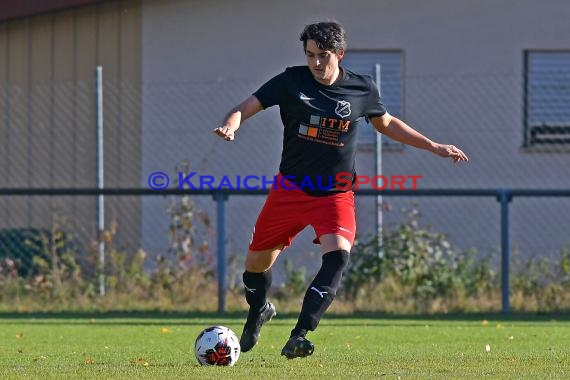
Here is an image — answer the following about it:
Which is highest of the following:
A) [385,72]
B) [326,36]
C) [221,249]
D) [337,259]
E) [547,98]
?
[385,72]

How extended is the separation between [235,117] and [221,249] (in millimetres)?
5529

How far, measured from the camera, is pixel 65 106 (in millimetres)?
15422

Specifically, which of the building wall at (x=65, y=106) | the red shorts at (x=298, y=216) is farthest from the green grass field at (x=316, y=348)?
the building wall at (x=65, y=106)

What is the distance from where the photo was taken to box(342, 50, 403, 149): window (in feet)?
50.4

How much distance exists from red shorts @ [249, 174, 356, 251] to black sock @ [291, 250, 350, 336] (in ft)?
0.60

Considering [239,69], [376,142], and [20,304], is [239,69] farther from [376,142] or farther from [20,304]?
[20,304]

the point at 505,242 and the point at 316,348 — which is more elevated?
the point at 505,242

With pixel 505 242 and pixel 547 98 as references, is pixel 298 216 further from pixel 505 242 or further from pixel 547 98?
pixel 547 98

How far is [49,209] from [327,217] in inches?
329

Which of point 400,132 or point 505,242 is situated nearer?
point 400,132

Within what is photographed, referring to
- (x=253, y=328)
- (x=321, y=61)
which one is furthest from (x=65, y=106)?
(x=321, y=61)

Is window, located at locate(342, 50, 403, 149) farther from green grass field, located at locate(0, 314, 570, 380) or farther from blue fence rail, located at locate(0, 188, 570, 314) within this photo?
green grass field, located at locate(0, 314, 570, 380)

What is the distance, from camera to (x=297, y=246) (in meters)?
15.1

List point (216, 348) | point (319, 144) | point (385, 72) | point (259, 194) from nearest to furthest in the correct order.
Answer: point (216, 348) < point (319, 144) < point (259, 194) < point (385, 72)
